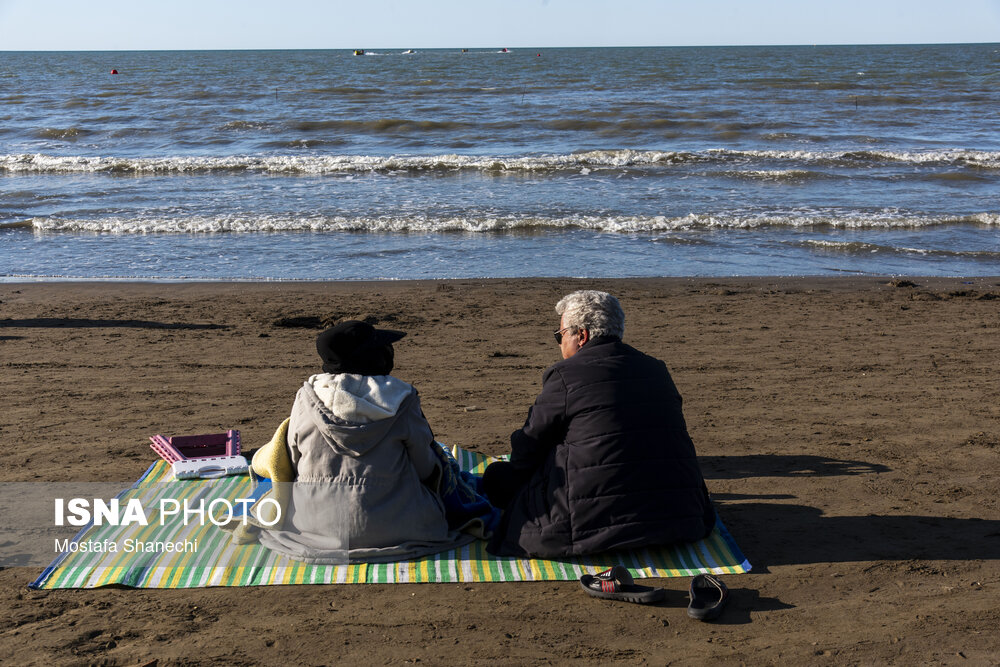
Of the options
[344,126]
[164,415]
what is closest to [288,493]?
[164,415]

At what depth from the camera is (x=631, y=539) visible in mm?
3439

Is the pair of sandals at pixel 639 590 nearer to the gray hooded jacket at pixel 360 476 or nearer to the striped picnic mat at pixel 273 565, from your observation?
the striped picnic mat at pixel 273 565

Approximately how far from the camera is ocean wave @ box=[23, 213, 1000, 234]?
12258 millimetres

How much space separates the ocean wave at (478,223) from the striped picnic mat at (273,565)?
8.78m

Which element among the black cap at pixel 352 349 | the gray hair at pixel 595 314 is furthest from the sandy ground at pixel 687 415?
the gray hair at pixel 595 314

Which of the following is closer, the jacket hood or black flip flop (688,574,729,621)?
black flip flop (688,574,729,621)

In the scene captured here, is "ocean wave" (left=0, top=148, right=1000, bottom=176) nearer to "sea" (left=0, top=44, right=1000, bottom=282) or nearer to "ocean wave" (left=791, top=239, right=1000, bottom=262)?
"sea" (left=0, top=44, right=1000, bottom=282)

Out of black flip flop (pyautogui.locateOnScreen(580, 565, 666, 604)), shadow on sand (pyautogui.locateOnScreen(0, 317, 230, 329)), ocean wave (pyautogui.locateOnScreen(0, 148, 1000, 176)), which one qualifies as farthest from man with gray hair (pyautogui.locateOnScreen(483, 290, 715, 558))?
ocean wave (pyautogui.locateOnScreen(0, 148, 1000, 176))

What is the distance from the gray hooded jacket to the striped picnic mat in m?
0.07

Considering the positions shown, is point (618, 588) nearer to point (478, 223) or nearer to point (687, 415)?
point (687, 415)

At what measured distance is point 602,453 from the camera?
3.34 metres

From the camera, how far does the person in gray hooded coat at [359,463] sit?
131 inches

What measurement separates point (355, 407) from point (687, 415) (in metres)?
2.69

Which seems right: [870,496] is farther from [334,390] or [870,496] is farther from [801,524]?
[334,390]
